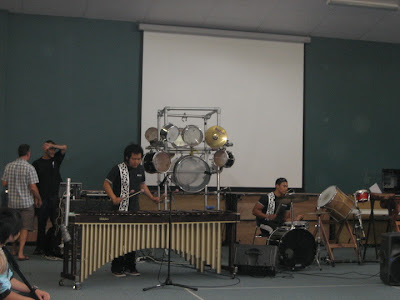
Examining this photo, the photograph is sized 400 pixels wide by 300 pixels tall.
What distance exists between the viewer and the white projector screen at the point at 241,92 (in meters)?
9.64

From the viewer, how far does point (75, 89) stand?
9.36 metres

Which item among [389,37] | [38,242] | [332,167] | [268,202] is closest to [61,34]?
[38,242]

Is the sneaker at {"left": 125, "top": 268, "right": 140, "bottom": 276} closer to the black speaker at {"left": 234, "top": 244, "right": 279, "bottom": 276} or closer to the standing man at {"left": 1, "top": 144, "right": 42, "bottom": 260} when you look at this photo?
the black speaker at {"left": 234, "top": 244, "right": 279, "bottom": 276}

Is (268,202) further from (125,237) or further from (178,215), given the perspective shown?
(125,237)

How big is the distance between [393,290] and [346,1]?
4.95 m

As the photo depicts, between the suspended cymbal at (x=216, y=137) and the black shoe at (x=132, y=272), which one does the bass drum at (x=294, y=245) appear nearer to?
the suspended cymbal at (x=216, y=137)

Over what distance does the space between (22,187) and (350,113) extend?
600cm

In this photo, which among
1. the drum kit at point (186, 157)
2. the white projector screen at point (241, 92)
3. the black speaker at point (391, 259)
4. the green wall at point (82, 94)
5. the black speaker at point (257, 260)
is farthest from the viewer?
the white projector screen at point (241, 92)

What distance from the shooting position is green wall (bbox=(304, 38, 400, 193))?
10430 mm

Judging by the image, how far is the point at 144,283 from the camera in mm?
6121

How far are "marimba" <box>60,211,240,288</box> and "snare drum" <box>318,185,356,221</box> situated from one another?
6.04 ft

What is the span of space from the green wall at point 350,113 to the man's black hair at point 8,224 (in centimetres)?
745

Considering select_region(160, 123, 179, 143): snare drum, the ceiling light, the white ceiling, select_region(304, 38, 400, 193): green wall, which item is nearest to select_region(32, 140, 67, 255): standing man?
select_region(160, 123, 179, 143): snare drum

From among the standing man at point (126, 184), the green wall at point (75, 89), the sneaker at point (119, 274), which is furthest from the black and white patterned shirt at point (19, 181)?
the sneaker at point (119, 274)
